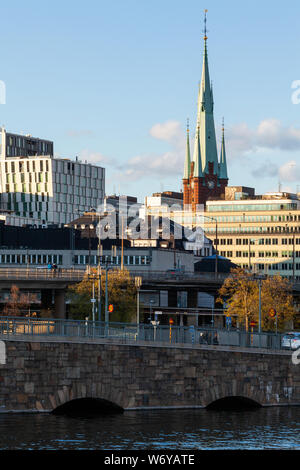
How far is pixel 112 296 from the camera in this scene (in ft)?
429

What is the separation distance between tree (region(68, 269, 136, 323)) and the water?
47200mm

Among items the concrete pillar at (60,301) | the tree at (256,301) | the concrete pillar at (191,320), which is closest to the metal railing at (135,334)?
the tree at (256,301)

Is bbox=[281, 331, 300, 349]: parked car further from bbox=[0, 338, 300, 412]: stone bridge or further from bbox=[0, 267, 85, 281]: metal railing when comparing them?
bbox=[0, 267, 85, 281]: metal railing

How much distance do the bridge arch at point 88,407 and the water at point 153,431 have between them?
2.38 metres

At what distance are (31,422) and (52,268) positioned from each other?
72.8 meters

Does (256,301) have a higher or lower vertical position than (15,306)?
lower

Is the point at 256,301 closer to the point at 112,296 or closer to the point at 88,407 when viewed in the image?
the point at 112,296

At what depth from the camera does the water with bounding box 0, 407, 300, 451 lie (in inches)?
2640

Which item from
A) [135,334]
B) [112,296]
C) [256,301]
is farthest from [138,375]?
[112,296]

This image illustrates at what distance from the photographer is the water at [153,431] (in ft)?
220

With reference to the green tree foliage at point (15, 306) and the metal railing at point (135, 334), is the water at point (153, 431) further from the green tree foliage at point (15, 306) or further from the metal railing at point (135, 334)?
the green tree foliage at point (15, 306)

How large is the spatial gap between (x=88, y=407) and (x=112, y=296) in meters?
46.3

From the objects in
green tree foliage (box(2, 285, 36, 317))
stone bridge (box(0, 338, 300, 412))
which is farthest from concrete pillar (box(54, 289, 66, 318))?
stone bridge (box(0, 338, 300, 412))
